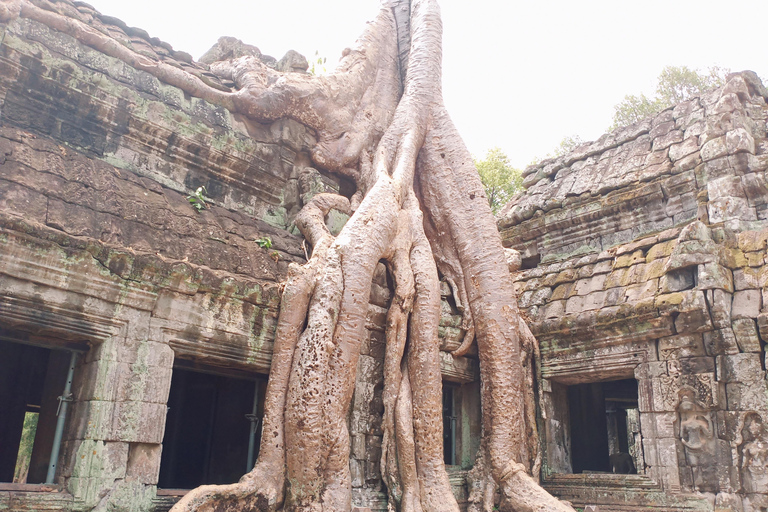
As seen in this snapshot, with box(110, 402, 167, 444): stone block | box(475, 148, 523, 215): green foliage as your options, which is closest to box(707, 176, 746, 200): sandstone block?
box(110, 402, 167, 444): stone block

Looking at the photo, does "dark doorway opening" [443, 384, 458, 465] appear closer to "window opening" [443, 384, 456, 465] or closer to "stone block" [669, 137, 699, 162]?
"window opening" [443, 384, 456, 465]

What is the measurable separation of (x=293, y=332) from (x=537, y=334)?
265 centimetres

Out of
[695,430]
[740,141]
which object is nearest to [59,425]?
[695,430]

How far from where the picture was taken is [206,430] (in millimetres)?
6473

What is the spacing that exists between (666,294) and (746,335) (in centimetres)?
65

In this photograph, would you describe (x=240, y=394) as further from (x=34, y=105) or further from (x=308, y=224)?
(x=34, y=105)

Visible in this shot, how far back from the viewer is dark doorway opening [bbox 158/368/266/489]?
6.18 metres

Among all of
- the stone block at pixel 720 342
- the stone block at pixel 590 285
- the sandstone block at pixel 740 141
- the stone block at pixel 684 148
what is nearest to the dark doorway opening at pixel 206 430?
the stone block at pixel 590 285

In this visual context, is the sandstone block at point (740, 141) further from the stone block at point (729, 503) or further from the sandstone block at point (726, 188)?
the stone block at point (729, 503)

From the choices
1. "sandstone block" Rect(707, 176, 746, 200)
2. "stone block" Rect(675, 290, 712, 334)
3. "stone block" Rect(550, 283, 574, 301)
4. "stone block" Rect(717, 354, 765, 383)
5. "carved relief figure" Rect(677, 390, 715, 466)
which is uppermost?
"sandstone block" Rect(707, 176, 746, 200)

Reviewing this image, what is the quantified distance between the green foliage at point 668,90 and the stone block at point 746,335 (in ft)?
40.7

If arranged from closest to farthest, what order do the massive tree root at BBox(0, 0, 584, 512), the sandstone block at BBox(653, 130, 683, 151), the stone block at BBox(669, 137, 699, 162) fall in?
the massive tree root at BBox(0, 0, 584, 512) → the stone block at BBox(669, 137, 699, 162) → the sandstone block at BBox(653, 130, 683, 151)

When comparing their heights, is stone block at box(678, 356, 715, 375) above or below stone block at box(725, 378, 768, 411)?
above

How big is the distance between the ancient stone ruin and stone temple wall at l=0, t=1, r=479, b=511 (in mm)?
14
